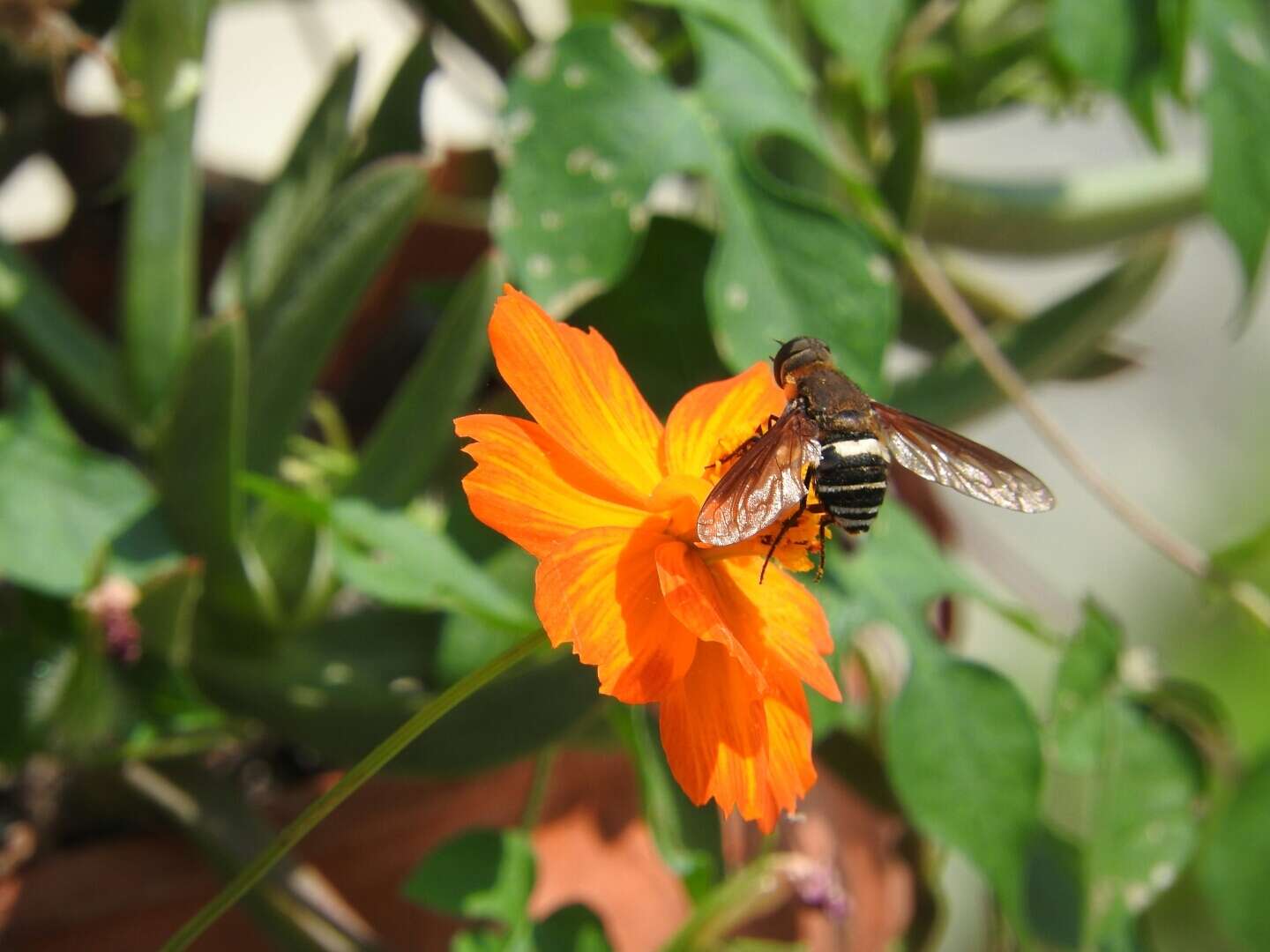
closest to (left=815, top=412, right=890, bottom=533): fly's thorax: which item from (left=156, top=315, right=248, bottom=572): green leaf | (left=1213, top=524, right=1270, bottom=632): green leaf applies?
(left=156, top=315, right=248, bottom=572): green leaf

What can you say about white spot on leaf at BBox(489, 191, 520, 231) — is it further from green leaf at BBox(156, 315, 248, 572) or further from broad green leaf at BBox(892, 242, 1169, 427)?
broad green leaf at BBox(892, 242, 1169, 427)

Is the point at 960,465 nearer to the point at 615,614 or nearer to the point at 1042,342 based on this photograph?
the point at 615,614

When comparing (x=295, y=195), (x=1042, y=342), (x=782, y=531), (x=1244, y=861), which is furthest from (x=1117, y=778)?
(x=295, y=195)

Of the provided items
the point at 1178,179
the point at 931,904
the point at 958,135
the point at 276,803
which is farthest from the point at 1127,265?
the point at 958,135

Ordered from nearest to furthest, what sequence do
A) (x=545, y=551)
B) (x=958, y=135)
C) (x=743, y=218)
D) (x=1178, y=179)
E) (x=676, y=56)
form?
(x=545, y=551) < (x=743, y=218) < (x=676, y=56) < (x=1178, y=179) < (x=958, y=135)

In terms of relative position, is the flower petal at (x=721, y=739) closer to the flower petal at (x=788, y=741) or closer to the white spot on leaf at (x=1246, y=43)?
the flower petal at (x=788, y=741)

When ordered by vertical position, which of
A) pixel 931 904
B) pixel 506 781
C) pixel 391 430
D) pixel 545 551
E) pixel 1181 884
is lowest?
pixel 1181 884

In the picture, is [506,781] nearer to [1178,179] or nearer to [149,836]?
[149,836]

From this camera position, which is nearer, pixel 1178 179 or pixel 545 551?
pixel 545 551
